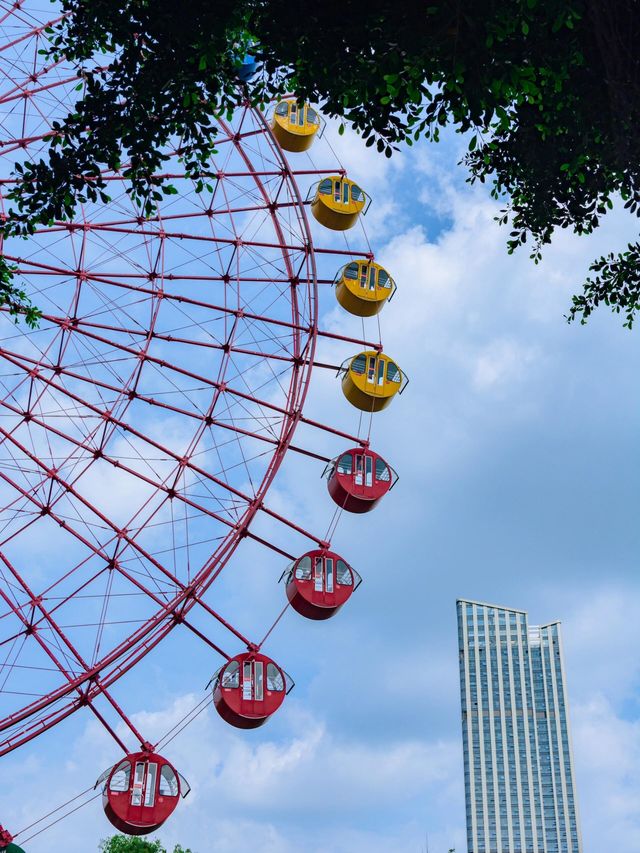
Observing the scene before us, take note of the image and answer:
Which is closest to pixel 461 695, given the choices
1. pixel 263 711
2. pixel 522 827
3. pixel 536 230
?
pixel 522 827

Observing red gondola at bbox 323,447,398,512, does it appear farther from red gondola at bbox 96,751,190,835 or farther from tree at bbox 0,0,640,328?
tree at bbox 0,0,640,328

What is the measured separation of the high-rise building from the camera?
143375 mm

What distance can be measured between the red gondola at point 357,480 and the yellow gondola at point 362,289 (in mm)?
3338

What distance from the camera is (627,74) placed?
30.8 ft

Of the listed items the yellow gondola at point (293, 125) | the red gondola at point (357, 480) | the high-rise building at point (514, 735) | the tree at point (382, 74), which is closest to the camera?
the tree at point (382, 74)

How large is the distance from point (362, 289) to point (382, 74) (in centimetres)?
1640

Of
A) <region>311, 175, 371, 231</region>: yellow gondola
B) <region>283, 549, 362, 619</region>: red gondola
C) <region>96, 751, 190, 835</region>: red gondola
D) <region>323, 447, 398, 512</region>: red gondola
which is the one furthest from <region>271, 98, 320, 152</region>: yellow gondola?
<region>96, 751, 190, 835</region>: red gondola

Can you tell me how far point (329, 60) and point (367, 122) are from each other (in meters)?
1.08

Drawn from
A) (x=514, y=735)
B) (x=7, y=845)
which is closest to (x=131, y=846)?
(x=7, y=845)

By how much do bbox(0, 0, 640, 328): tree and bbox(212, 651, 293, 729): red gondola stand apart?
12.4m

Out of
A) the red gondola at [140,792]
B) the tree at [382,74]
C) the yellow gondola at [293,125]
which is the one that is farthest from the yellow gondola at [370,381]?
the tree at [382,74]

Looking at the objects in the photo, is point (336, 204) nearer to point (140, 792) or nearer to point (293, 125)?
point (293, 125)

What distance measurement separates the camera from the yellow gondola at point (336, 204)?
91.4 ft

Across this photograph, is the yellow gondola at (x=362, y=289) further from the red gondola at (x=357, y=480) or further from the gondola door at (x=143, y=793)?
the gondola door at (x=143, y=793)
